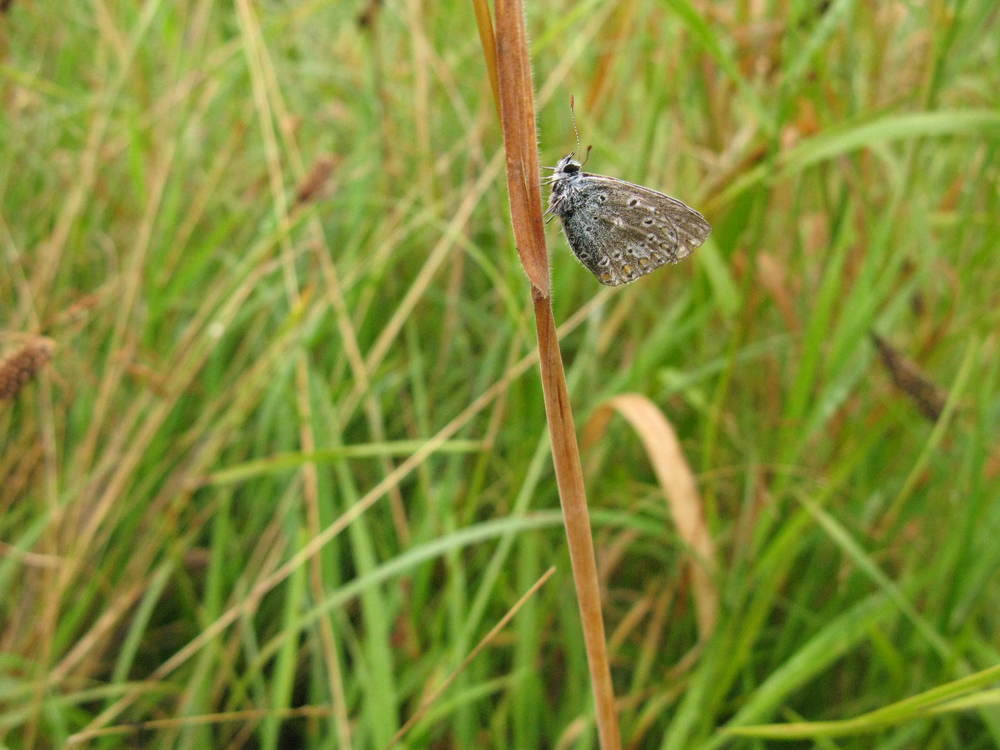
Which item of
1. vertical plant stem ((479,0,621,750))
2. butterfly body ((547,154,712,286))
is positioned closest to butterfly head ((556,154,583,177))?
butterfly body ((547,154,712,286))

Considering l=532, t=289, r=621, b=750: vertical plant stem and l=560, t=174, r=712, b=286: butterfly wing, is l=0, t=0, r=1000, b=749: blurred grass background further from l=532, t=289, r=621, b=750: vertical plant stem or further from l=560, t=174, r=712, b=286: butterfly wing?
l=532, t=289, r=621, b=750: vertical plant stem

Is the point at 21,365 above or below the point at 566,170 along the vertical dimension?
below

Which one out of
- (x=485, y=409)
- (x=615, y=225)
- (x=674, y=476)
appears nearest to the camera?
(x=615, y=225)

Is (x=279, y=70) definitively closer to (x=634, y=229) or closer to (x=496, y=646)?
(x=496, y=646)

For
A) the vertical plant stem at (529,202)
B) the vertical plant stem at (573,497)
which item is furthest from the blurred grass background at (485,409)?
the vertical plant stem at (529,202)

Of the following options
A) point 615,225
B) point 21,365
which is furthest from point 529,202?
point 21,365

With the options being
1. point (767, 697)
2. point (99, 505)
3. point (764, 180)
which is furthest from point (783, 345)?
point (99, 505)

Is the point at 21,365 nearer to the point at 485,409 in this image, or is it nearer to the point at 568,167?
the point at 568,167
